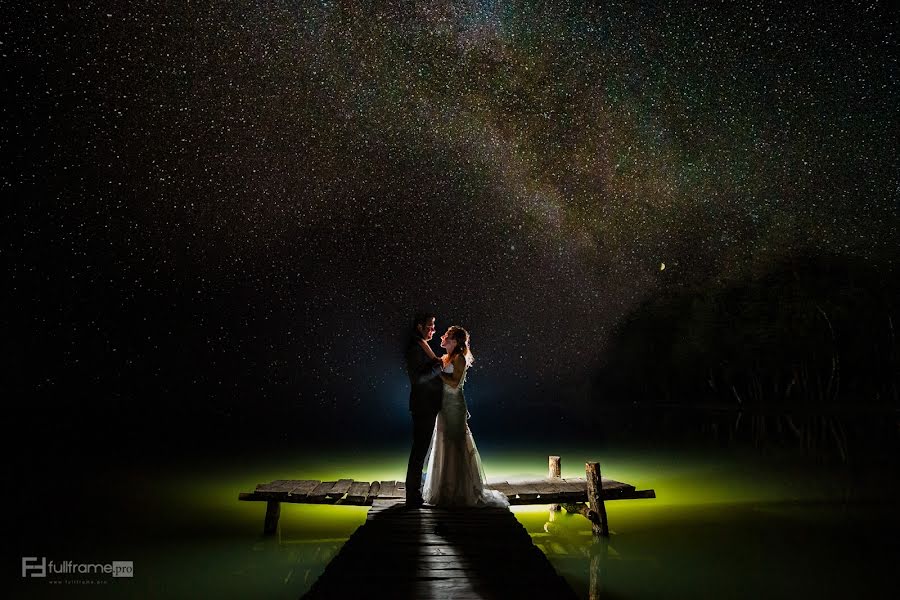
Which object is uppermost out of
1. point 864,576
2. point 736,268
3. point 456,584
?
point 736,268

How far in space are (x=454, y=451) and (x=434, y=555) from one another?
9.52ft

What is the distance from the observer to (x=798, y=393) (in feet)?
184

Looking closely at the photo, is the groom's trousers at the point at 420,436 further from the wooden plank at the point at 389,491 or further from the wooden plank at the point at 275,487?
the wooden plank at the point at 275,487

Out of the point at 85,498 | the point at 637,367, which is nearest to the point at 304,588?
the point at 85,498

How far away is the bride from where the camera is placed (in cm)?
965

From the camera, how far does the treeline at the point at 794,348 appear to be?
4291 cm

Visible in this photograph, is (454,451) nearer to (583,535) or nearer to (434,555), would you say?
(434,555)

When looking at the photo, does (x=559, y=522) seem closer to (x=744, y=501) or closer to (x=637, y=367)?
(x=744, y=501)

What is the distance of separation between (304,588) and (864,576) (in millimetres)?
8058

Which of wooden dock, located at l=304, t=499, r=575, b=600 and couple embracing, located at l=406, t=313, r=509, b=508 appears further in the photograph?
couple embracing, located at l=406, t=313, r=509, b=508

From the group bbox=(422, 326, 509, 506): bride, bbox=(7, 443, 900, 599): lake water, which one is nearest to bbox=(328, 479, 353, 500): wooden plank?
bbox=(7, 443, 900, 599): lake water

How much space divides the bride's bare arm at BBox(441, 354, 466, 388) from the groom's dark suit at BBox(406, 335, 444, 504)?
576 mm

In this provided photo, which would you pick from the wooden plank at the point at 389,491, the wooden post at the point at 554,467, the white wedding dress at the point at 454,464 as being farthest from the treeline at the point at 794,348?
the white wedding dress at the point at 454,464

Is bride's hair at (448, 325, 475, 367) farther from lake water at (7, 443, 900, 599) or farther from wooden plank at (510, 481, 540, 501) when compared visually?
lake water at (7, 443, 900, 599)
